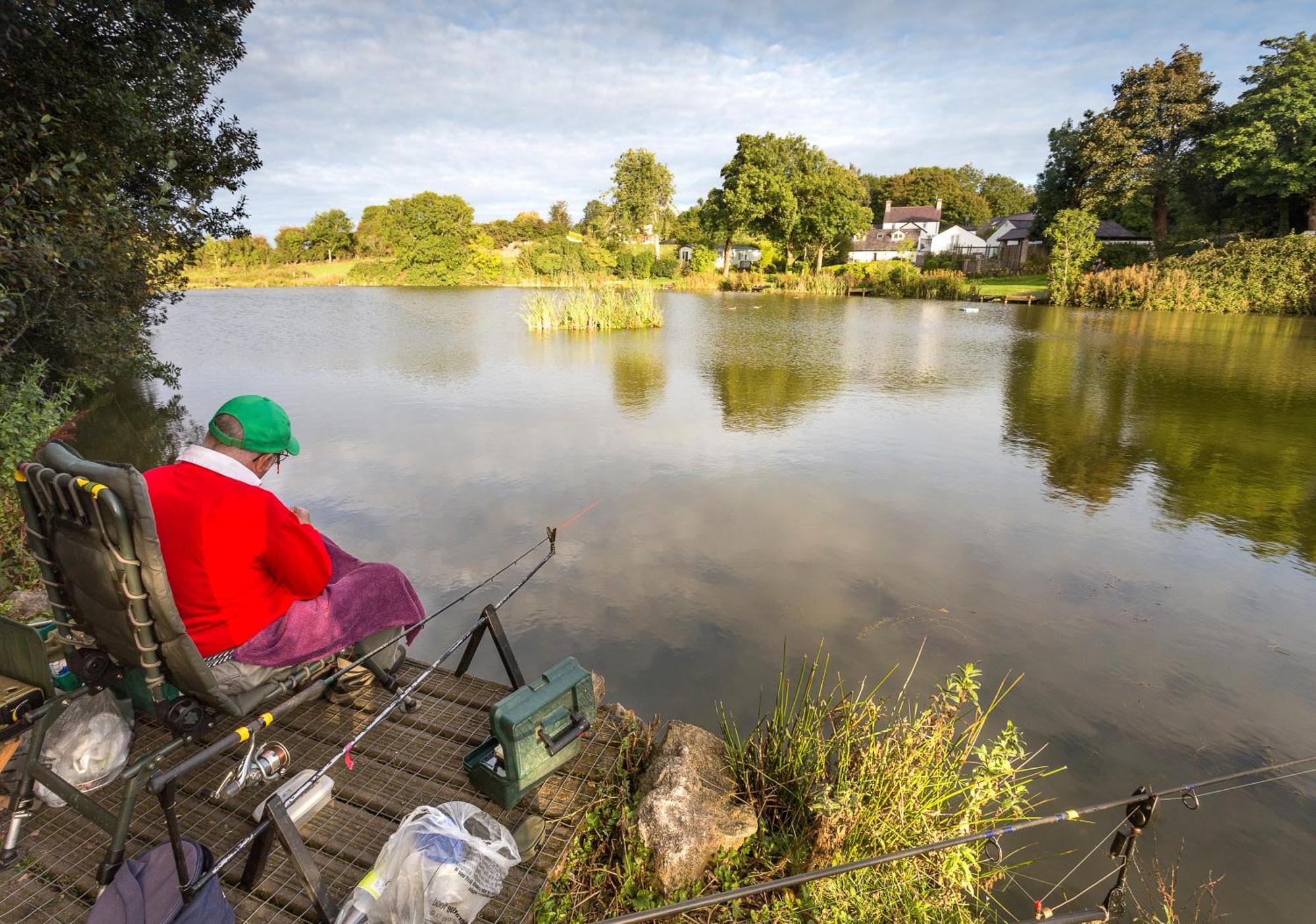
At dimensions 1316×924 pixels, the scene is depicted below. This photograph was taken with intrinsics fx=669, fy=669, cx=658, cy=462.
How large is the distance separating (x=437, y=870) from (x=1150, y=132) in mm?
42695

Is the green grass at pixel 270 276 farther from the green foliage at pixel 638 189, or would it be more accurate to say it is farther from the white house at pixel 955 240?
the white house at pixel 955 240

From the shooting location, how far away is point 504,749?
7.59ft

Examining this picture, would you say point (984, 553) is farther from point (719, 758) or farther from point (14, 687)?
point (14, 687)

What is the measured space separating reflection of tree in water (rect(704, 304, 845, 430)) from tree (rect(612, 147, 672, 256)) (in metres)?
31.7

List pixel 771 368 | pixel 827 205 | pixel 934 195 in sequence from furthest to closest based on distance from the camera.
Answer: pixel 934 195 < pixel 827 205 < pixel 771 368

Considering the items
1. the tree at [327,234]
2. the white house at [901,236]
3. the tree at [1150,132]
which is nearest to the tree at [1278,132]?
the tree at [1150,132]

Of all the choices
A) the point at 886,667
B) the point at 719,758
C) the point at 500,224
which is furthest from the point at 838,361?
the point at 500,224

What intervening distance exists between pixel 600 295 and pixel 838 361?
32.6 feet

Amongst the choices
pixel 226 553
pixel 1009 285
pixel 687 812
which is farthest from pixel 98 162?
pixel 1009 285

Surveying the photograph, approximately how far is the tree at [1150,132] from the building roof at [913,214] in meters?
27.0

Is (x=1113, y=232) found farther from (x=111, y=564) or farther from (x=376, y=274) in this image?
(x=111, y=564)

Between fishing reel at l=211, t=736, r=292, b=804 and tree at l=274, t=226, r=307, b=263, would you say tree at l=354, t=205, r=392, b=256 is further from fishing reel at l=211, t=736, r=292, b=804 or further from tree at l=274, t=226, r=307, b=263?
fishing reel at l=211, t=736, r=292, b=804

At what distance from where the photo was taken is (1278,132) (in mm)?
27734

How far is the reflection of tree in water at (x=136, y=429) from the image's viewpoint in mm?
7691
